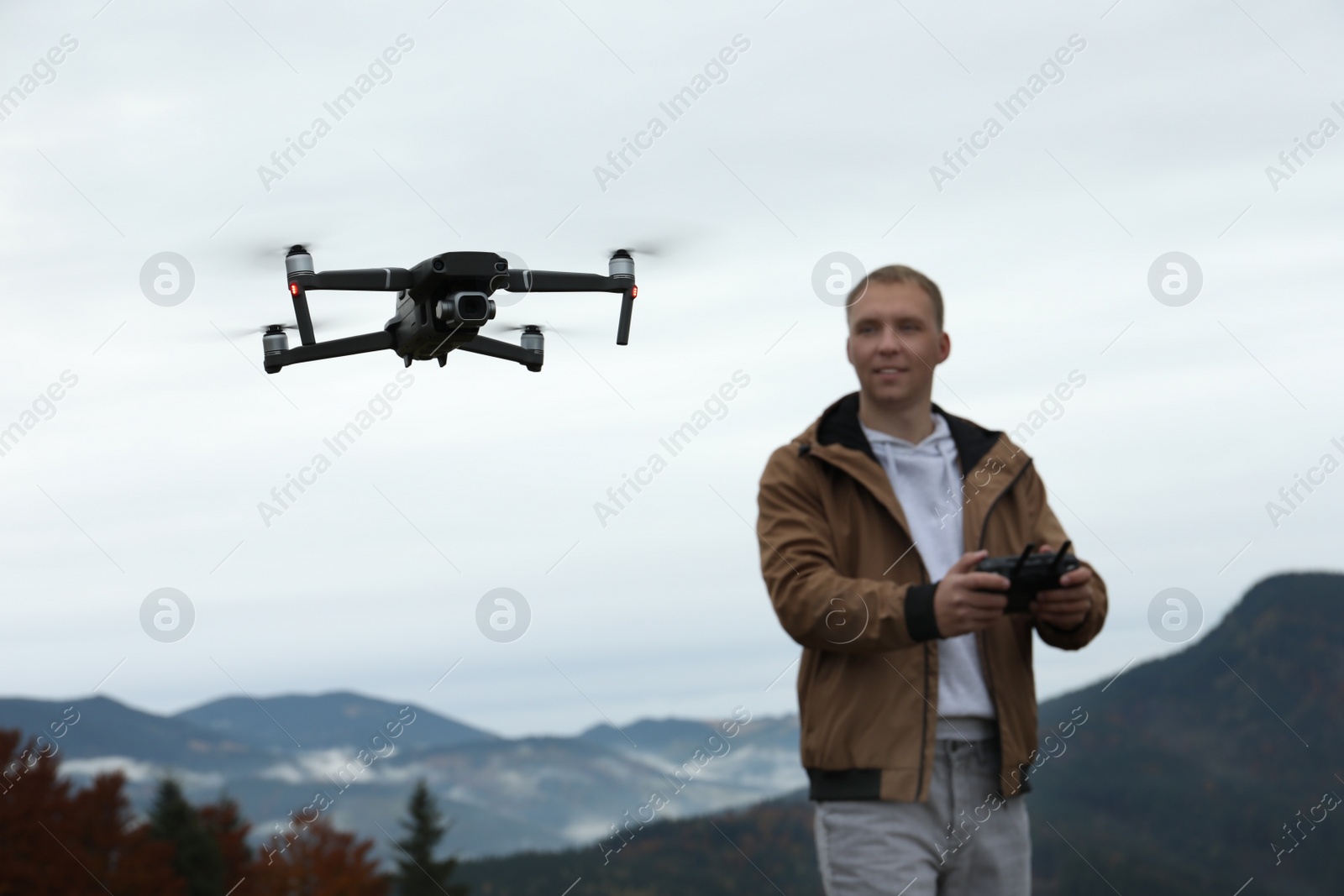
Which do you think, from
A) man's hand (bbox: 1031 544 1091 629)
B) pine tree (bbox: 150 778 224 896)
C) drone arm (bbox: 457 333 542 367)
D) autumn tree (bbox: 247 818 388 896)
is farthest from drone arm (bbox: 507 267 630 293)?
autumn tree (bbox: 247 818 388 896)

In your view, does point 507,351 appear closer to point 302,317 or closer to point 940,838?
point 302,317

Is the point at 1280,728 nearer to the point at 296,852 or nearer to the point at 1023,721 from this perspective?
the point at 296,852

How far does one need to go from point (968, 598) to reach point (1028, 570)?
0.20m

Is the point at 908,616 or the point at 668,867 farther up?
the point at 908,616

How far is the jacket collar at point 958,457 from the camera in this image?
3.52 metres

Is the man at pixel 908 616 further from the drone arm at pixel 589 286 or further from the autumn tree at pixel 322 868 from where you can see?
the autumn tree at pixel 322 868

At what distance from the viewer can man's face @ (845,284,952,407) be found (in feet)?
11.6

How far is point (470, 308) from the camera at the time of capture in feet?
17.7

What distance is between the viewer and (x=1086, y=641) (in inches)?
136

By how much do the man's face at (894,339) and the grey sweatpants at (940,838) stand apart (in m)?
0.94

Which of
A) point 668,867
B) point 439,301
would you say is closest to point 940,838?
point 439,301

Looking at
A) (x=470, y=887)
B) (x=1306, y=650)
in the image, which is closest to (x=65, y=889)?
(x=470, y=887)

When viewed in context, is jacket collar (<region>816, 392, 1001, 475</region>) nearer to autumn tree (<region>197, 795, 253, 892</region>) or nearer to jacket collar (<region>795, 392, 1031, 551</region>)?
jacket collar (<region>795, 392, 1031, 551</region>)

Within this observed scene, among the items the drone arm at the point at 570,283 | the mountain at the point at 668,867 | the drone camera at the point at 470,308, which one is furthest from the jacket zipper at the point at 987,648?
the mountain at the point at 668,867
